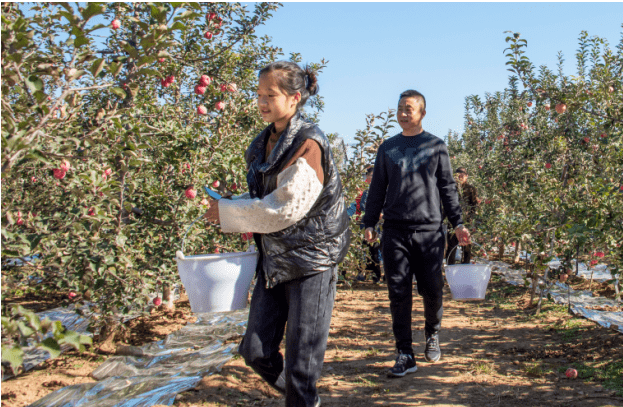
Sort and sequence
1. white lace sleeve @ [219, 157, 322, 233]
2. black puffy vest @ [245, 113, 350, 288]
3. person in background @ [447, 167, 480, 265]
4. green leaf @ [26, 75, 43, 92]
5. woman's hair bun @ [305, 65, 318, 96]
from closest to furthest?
green leaf @ [26, 75, 43, 92], white lace sleeve @ [219, 157, 322, 233], black puffy vest @ [245, 113, 350, 288], woman's hair bun @ [305, 65, 318, 96], person in background @ [447, 167, 480, 265]

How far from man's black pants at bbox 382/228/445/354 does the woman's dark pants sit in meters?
1.00

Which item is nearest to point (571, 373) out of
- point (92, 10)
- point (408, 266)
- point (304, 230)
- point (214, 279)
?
point (408, 266)

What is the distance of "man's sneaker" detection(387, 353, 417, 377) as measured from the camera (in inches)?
108

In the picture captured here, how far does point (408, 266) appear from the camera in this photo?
269 centimetres

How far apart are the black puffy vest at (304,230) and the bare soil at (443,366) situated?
1.08 metres

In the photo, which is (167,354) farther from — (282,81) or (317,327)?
(282,81)

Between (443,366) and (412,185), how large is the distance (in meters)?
1.10

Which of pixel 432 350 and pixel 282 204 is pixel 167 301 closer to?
pixel 432 350

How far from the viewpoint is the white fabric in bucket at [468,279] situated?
272 cm

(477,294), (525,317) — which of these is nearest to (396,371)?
(477,294)

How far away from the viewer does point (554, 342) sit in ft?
11.6

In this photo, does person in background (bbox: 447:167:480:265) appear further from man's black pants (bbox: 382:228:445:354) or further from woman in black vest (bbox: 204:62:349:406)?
woman in black vest (bbox: 204:62:349:406)

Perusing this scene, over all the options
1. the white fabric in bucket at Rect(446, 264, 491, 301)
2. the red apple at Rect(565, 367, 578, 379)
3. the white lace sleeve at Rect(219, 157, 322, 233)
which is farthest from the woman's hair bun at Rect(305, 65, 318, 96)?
the red apple at Rect(565, 367, 578, 379)

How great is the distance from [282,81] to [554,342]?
2.89 meters
